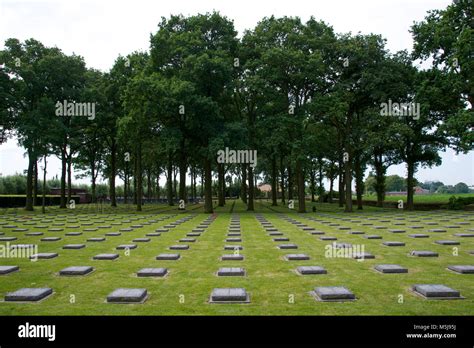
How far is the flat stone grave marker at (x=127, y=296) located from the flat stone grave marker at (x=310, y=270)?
376cm

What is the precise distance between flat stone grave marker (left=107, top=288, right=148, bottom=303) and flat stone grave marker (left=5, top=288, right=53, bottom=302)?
50.1 inches

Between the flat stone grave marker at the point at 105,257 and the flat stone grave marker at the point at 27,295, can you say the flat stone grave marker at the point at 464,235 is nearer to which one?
the flat stone grave marker at the point at 105,257

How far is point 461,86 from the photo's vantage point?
94.6 feet

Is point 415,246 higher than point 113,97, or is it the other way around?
point 113,97

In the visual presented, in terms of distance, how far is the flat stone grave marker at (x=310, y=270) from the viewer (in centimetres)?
920

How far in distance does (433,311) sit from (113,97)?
40773 mm

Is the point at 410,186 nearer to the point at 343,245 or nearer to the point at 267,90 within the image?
the point at 267,90

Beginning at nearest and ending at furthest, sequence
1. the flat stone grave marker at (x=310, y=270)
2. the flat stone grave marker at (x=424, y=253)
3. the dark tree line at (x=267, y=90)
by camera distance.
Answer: the flat stone grave marker at (x=310, y=270), the flat stone grave marker at (x=424, y=253), the dark tree line at (x=267, y=90)

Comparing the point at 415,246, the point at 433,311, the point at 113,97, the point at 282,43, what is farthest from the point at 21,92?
the point at 433,311

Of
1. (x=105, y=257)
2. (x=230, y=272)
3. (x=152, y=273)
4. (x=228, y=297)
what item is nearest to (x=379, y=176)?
(x=105, y=257)

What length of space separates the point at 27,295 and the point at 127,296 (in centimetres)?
182

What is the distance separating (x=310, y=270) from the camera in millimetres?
9250

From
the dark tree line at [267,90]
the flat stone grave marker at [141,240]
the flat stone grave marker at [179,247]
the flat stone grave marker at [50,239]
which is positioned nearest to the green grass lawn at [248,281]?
the flat stone grave marker at [179,247]

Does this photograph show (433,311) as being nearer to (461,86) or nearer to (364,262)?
(364,262)
